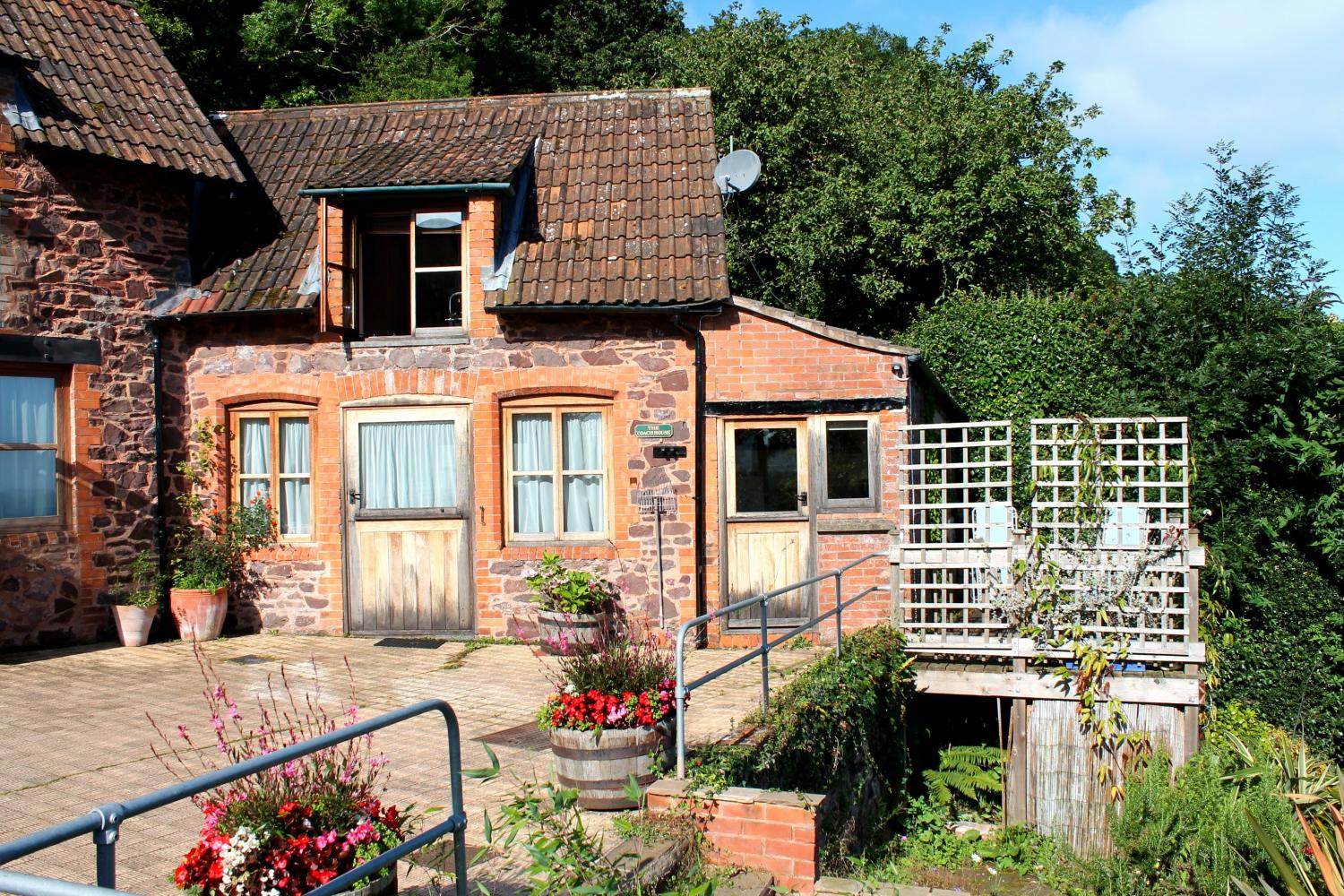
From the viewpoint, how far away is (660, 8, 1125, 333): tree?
2178 centimetres

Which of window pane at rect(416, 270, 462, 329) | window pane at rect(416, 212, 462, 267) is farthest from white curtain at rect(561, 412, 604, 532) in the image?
window pane at rect(416, 212, 462, 267)

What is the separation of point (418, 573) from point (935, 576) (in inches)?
216

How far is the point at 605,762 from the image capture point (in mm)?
6184

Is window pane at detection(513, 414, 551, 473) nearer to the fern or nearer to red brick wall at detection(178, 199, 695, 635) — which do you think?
red brick wall at detection(178, 199, 695, 635)

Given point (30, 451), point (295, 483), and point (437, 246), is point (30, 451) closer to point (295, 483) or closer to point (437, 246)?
point (295, 483)

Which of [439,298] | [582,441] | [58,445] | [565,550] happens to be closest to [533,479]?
[582,441]

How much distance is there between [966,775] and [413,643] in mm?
5760

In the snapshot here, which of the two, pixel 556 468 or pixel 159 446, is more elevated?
pixel 159 446

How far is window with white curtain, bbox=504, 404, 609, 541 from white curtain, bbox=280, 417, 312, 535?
2351 mm

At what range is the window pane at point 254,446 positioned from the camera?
41.7ft

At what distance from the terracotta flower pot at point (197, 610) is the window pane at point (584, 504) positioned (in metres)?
3.88

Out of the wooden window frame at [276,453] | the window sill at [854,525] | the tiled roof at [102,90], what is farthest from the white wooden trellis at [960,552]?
the tiled roof at [102,90]

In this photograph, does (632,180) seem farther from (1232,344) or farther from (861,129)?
(861,129)

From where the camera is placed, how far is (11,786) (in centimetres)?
660
